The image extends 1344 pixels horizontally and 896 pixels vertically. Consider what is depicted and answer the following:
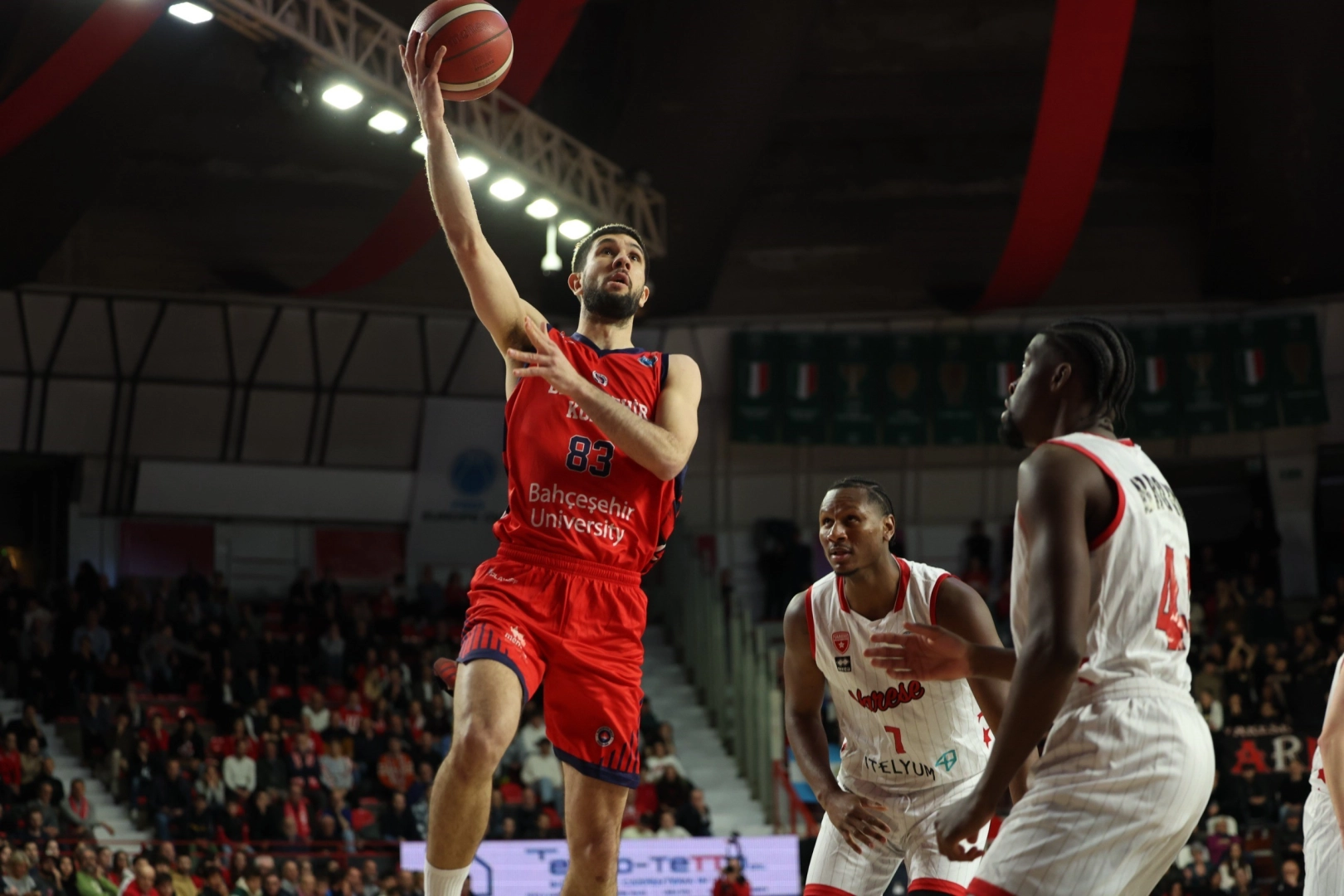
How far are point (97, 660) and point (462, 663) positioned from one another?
611 inches

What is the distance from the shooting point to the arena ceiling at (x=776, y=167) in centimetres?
1823

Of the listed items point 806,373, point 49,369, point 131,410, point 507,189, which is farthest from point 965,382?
point 49,369

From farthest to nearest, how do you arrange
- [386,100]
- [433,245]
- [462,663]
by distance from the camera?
[433,245], [386,100], [462,663]

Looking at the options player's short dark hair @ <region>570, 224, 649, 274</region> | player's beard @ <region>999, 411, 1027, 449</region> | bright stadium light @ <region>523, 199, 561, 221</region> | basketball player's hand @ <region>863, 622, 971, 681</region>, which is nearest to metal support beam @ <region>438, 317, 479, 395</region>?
bright stadium light @ <region>523, 199, 561, 221</region>

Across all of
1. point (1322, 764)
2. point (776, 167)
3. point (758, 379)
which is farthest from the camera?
point (758, 379)

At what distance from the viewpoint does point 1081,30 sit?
634 inches

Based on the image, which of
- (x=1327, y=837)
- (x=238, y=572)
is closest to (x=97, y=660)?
(x=238, y=572)

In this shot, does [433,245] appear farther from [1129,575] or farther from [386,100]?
[1129,575]

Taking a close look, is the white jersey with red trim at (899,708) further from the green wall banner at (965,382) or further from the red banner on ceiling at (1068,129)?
the green wall banner at (965,382)

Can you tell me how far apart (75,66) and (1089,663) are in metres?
14.1

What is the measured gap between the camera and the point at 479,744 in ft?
14.8

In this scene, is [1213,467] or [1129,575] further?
[1213,467]

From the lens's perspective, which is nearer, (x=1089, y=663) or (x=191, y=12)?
(x=1089, y=663)

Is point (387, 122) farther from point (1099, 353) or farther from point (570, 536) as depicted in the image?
point (1099, 353)
